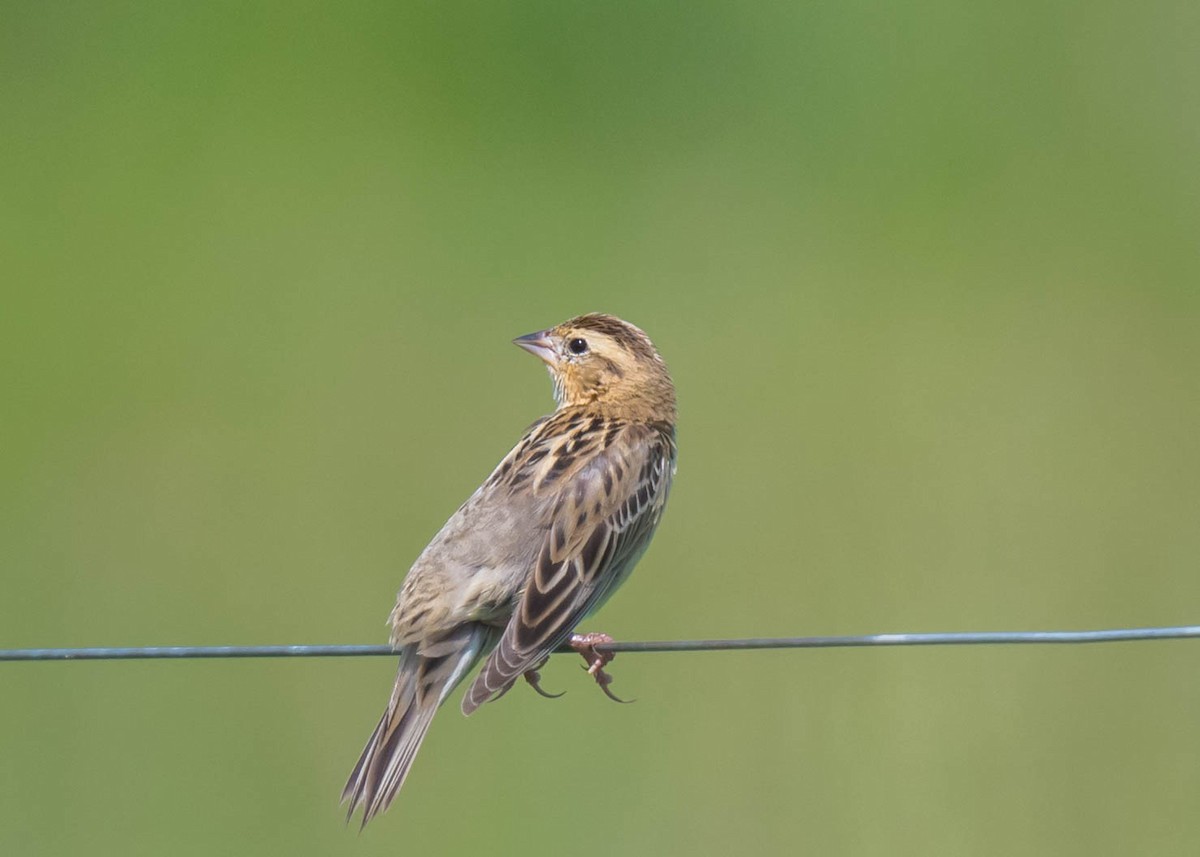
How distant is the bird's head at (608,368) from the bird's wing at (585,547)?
9.3 inches

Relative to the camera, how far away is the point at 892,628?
9.63 m

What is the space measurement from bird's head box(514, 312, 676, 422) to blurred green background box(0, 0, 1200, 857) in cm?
213

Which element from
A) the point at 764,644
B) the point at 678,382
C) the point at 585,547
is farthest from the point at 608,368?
the point at 678,382

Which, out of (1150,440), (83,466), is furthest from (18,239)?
(1150,440)

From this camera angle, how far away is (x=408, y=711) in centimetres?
616

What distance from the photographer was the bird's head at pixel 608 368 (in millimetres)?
7520

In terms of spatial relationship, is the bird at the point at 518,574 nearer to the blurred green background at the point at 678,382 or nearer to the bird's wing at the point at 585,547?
the bird's wing at the point at 585,547

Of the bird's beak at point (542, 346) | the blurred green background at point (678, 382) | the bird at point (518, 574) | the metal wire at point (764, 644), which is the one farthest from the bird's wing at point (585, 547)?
the blurred green background at point (678, 382)

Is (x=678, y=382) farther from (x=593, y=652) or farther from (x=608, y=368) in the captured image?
(x=593, y=652)

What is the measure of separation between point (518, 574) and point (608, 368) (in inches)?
57.0

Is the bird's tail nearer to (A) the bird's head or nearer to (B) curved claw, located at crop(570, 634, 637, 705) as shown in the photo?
(B) curved claw, located at crop(570, 634, 637, 705)

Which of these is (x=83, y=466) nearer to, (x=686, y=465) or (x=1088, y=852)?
(x=686, y=465)

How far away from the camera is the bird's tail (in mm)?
5918

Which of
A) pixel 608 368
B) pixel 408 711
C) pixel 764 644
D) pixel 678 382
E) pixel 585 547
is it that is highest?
pixel 678 382
